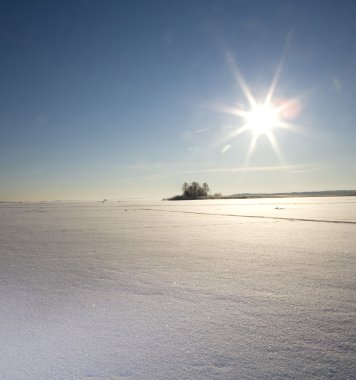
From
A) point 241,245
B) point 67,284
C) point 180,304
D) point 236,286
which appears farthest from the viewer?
point 241,245

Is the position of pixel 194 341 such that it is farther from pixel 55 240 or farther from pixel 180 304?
pixel 55 240

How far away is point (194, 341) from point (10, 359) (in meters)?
0.84

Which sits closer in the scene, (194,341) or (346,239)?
(194,341)

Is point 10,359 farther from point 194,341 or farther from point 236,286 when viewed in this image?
point 236,286

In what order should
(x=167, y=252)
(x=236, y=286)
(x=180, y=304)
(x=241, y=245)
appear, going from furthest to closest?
(x=241, y=245), (x=167, y=252), (x=236, y=286), (x=180, y=304)

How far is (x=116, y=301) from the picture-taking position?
198 cm

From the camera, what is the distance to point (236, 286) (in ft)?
7.38

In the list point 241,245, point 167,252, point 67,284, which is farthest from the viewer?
point 241,245

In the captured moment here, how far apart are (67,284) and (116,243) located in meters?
2.24

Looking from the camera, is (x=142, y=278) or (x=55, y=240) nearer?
(x=142, y=278)

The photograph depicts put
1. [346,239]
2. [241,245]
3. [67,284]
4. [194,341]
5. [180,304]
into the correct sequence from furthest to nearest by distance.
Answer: [346,239] → [241,245] → [67,284] → [180,304] → [194,341]

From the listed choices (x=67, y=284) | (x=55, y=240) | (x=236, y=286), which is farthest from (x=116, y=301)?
(x=55, y=240)

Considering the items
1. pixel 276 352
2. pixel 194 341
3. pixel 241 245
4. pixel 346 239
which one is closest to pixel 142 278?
pixel 194 341

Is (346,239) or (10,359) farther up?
(346,239)
